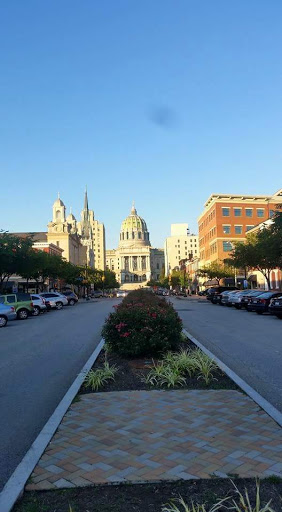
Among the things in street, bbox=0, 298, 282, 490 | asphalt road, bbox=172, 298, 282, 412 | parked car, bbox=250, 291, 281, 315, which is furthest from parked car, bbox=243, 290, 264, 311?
street, bbox=0, 298, 282, 490

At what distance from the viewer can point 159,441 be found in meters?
5.18

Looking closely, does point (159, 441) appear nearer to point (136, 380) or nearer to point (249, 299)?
point (136, 380)

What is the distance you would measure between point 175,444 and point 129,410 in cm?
155

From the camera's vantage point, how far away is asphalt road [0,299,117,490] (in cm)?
569

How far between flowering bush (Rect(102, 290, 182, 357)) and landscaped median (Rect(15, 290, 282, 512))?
126 centimetres

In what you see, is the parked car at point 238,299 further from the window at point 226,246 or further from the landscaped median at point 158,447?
the window at point 226,246

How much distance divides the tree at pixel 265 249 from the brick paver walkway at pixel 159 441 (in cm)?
2300

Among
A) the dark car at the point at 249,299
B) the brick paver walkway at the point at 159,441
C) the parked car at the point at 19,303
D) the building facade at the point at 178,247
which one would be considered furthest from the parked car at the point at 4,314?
the building facade at the point at 178,247

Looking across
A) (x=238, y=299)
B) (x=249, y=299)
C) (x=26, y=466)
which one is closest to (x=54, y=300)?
(x=238, y=299)

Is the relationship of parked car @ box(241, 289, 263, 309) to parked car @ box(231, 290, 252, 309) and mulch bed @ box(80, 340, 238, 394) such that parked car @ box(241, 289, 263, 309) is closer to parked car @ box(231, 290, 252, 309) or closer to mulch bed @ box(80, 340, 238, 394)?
parked car @ box(231, 290, 252, 309)

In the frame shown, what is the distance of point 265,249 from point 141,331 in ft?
84.5

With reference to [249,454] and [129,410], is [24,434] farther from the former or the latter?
[249,454]

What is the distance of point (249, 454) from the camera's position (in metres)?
4.73

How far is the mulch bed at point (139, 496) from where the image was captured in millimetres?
3746
